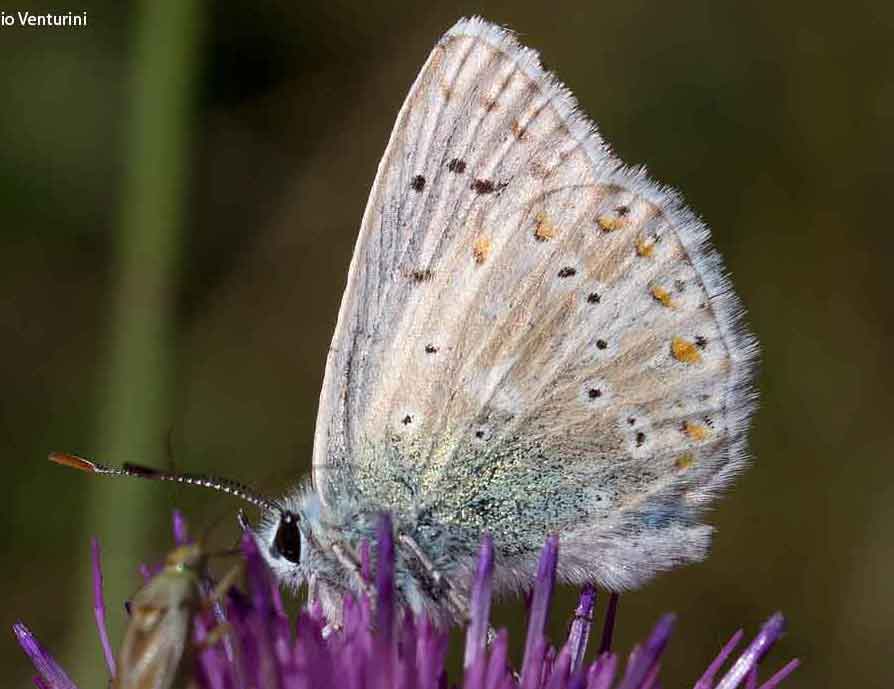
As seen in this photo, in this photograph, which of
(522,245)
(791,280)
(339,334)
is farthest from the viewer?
(791,280)

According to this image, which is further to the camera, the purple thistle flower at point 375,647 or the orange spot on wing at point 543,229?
the orange spot on wing at point 543,229

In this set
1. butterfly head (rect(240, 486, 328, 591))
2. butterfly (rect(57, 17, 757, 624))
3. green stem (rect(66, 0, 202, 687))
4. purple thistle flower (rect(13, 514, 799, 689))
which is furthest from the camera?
green stem (rect(66, 0, 202, 687))

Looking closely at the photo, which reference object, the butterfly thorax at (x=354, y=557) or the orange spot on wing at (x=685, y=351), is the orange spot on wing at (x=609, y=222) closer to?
the orange spot on wing at (x=685, y=351)

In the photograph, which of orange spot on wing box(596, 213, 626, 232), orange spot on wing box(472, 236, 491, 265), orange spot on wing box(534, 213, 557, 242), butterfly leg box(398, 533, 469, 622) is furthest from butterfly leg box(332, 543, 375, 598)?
orange spot on wing box(596, 213, 626, 232)

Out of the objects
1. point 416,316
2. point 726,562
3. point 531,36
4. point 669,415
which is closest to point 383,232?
point 416,316

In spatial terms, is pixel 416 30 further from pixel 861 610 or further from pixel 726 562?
pixel 861 610

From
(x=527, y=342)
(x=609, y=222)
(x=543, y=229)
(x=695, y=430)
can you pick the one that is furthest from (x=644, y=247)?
(x=695, y=430)

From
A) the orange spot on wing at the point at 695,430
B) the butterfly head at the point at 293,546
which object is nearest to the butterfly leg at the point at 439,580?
the butterfly head at the point at 293,546

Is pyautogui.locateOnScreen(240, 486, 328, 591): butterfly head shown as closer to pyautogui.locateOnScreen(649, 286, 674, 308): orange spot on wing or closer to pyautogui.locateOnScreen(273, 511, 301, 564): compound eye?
pyautogui.locateOnScreen(273, 511, 301, 564): compound eye
